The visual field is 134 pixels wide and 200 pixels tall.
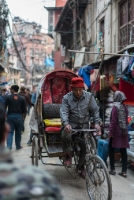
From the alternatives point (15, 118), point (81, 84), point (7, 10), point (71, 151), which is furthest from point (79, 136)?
point (7, 10)

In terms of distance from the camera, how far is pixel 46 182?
1771mm

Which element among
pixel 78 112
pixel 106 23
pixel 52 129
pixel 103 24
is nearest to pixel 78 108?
pixel 78 112

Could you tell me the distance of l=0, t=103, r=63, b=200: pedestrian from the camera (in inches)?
66.5

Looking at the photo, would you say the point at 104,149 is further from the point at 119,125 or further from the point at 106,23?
the point at 106,23

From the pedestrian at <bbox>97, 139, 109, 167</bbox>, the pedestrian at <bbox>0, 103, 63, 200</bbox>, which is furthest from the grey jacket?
the pedestrian at <bbox>0, 103, 63, 200</bbox>

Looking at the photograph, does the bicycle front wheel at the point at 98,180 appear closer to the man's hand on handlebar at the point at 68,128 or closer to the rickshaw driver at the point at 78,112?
the man's hand on handlebar at the point at 68,128

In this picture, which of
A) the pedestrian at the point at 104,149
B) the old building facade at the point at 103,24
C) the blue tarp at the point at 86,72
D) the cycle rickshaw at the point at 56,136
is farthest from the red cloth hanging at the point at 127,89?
the pedestrian at the point at 104,149

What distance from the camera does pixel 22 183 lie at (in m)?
1.71

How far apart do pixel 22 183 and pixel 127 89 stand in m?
8.21

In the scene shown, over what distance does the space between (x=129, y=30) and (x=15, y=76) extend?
165ft

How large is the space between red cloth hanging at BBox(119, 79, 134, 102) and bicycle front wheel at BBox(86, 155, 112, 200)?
4.94 meters

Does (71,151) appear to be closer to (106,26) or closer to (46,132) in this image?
(46,132)

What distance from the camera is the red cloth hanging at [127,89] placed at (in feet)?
31.3

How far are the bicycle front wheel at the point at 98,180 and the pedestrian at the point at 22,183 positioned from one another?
275 cm
